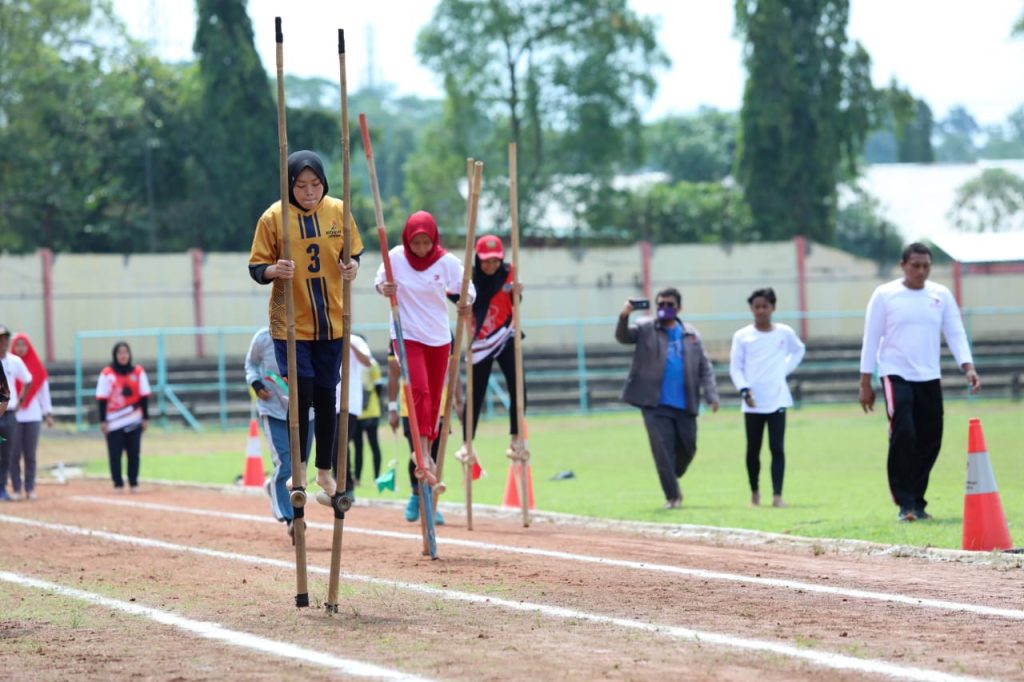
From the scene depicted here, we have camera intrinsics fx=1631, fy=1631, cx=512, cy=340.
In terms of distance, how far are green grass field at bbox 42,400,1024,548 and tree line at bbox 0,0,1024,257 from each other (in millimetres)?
17945

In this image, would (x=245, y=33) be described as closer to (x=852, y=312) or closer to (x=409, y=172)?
(x=409, y=172)

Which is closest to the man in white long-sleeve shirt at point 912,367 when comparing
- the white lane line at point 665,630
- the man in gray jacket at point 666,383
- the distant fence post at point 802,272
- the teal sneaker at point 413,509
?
the man in gray jacket at point 666,383

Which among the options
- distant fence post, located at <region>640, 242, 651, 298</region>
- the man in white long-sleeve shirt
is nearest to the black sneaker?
the man in white long-sleeve shirt

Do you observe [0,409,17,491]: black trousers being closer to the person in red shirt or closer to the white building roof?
the person in red shirt

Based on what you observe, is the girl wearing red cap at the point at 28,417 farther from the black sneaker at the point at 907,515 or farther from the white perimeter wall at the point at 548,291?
the white perimeter wall at the point at 548,291

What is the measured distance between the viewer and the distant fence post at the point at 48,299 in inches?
1646

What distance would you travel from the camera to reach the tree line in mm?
51906

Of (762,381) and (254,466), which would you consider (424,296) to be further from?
(254,466)

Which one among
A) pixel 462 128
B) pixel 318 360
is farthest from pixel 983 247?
pixel 462 128

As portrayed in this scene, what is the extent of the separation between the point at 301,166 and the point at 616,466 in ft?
46.6

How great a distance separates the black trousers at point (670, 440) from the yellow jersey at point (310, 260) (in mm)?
6576

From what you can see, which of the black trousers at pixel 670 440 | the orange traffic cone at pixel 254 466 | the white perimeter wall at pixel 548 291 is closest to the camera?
the black trousers at pixel 670 440

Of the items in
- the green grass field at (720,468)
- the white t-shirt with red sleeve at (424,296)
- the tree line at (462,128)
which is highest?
the tree line at (462,128)

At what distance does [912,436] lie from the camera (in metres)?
13.0
